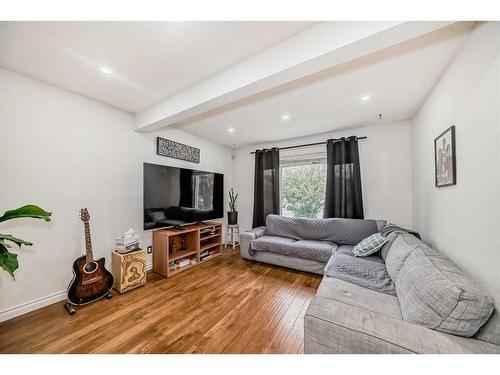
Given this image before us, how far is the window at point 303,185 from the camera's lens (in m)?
3.49

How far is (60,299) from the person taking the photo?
6.49 ft

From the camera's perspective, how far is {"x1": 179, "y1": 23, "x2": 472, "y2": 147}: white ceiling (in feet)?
4.77

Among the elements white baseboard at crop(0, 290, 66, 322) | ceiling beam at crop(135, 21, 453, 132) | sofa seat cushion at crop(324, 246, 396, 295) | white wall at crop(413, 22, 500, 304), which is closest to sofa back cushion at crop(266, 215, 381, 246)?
sofa seat cushion at crop(324, 246, 396, 295)

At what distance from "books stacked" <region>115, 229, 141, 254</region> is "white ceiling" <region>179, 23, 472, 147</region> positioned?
6.06ft

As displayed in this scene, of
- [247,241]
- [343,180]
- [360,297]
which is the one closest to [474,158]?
[360,297]

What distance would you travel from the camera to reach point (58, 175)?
1970 millimetres

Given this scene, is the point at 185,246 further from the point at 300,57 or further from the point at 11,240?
the point at 300,57

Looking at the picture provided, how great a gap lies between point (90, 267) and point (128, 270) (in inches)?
14.4

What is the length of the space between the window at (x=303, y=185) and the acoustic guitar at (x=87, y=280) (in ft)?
9.88

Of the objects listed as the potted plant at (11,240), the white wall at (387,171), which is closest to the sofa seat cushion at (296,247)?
the white wall at (387,171)

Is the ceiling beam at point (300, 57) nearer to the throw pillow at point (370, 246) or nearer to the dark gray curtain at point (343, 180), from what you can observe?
the throw pillow at point (370, 246)

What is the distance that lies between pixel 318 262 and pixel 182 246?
7.27 feet

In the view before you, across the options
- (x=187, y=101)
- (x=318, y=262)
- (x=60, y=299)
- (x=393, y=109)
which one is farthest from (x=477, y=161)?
(x=60, y=299)
